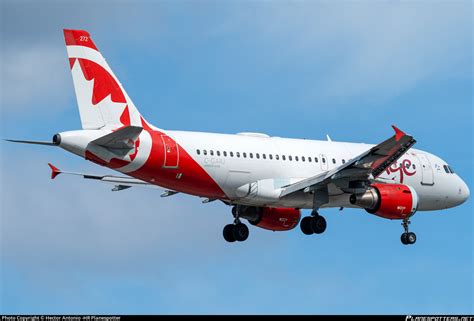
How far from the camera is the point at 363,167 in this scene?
201ft

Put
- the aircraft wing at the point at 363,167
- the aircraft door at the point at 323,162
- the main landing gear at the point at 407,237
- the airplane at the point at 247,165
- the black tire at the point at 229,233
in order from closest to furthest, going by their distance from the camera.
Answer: the airplane at the point at 247,165, the aircraft wing at the point at 363,167, the black tire at the point at 229,233, the aircraft door at the point at 323,162, the main landing gear at the point at 407,237

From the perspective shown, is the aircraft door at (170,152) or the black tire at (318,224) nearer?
the aircraft door at (170,152)

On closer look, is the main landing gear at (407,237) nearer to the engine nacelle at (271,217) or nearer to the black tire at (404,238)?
the black tire at (404,238)

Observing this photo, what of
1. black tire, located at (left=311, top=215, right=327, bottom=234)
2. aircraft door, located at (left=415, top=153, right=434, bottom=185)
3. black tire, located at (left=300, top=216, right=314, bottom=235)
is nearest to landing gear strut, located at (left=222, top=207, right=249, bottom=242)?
black tire, located at (left=300, top=216, right=314, bottom=235)

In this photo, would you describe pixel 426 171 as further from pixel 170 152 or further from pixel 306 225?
pixel 170 152

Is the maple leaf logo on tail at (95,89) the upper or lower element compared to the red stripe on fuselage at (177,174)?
upper

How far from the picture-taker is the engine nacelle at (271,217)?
66250 mm

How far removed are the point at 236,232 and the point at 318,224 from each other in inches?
174

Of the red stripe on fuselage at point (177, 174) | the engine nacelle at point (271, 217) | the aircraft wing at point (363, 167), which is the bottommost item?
the red stripe on fuselage at point (177, 174)

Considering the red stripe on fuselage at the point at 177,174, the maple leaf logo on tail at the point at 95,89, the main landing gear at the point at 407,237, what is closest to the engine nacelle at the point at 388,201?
the main landing gear at the point at 407,237

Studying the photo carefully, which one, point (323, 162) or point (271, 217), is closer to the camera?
point (323, 162)

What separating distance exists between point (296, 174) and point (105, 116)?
11.1m

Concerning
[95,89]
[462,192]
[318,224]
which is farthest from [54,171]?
[462,192]

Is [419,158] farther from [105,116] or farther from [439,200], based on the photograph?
[105,116]
